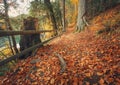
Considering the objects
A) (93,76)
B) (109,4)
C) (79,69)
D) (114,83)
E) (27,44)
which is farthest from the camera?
(109,4)

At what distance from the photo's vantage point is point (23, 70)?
3688 millimetres

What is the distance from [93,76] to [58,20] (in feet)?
54.8

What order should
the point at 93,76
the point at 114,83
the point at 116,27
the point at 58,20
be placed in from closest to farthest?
the point at 114,83
the point at 93,76
the point at 116,27
the point at 58,20

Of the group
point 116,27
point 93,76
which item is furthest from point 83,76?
point 116,27

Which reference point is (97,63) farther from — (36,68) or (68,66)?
(36,68)

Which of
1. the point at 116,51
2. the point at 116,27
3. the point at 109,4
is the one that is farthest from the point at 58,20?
the point at 116,51

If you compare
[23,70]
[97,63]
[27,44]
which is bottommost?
[23,70]

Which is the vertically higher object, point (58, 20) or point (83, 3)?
point (83, 3)

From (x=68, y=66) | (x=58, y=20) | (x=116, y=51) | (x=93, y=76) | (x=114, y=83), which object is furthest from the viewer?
(x=58, y=20)

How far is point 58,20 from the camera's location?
18953mm

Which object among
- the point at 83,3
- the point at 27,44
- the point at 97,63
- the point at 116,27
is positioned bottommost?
the point at 97,63

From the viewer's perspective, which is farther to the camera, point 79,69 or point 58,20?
point 58,20

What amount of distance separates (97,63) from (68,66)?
0.83m

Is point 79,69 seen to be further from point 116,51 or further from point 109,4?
point 109,4
